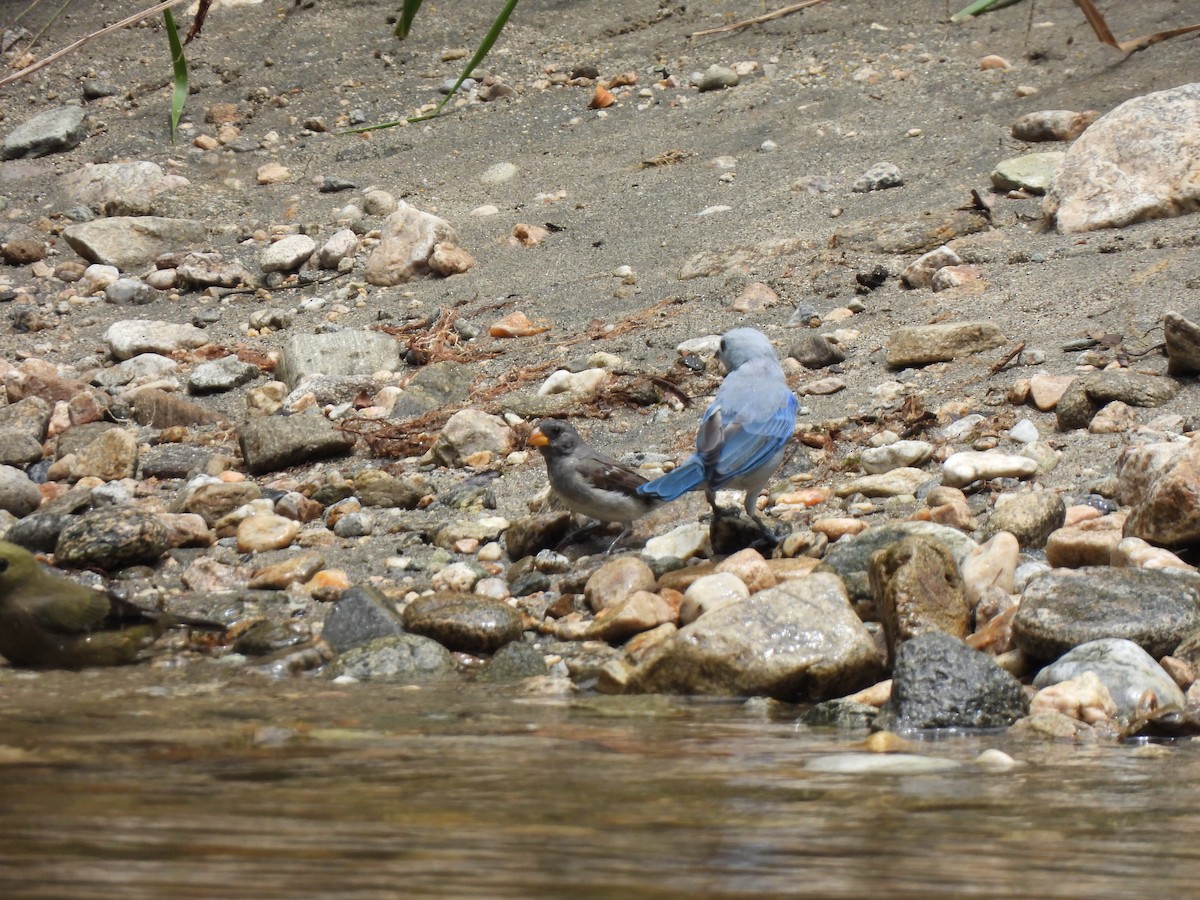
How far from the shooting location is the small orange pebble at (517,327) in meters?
8.15

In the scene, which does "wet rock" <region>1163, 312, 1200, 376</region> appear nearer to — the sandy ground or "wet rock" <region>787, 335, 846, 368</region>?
the sandy ground

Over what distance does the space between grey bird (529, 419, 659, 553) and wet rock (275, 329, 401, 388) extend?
2.45 metres

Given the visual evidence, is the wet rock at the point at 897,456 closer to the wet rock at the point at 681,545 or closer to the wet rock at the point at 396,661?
the wet rock at the point at 681,545

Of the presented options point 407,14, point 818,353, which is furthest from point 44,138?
point 407,14

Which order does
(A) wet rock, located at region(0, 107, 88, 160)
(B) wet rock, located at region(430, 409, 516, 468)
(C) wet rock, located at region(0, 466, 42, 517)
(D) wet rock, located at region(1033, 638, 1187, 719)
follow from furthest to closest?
(A) wet rock, located at region(0, 107, 88, 160), (B) wet rock, located at region(430, 409, 516, 468), (C) wet rock, located at region(0, 466, 42, 517), (D) wet rock, located at region(1033, 638, 1187, 719)

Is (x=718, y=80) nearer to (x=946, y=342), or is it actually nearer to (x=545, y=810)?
(x=946, y=342)

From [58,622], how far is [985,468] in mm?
3430

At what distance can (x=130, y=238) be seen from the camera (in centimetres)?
1018

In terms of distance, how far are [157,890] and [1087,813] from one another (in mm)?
1420

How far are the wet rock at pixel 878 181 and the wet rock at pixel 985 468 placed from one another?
4.29 meters

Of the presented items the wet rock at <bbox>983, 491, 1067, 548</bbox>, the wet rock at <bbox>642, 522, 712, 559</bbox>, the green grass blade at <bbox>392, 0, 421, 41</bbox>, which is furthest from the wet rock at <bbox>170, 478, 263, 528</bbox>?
the green grass blade at <bbox>392, 0, 421, 41</bbox>

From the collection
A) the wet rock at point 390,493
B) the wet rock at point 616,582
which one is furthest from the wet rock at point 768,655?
the wet rock at point 390,493

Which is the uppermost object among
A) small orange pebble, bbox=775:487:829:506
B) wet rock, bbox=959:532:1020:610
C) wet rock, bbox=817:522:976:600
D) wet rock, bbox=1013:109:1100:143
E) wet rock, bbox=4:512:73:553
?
wet rock, bbox=959:532:1020:610

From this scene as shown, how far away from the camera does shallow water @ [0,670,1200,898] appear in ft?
5.01
